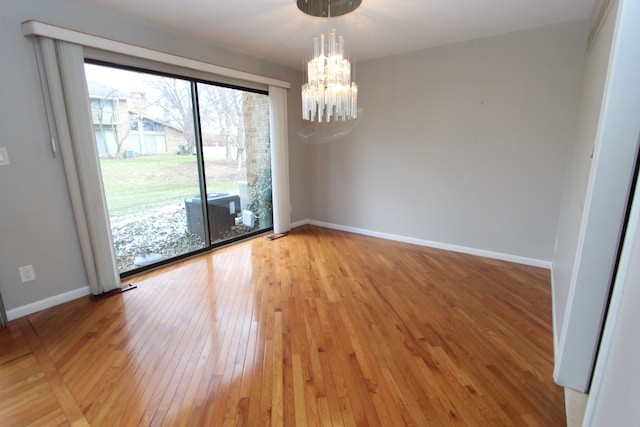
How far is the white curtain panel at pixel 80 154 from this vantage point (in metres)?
2.34

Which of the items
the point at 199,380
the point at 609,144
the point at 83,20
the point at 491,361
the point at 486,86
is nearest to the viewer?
the point at 609,144

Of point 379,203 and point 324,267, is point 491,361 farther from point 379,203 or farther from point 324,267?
point 379,203

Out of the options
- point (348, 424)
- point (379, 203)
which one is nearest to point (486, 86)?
point (379, 203)

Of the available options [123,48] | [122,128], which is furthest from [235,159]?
[123,48]

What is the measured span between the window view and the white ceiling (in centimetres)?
65

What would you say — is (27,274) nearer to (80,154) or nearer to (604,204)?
(80,154)

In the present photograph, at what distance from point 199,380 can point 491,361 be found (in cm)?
183

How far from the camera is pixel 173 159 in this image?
339 centimetres

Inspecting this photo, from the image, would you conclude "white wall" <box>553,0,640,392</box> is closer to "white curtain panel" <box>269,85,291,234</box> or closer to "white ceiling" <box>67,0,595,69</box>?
"white ceiling" <box>67,0,595,69</box>

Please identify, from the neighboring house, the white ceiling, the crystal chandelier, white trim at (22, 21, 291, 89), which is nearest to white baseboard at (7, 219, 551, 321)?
the neighboring house

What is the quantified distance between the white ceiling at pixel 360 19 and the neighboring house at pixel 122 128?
74cm

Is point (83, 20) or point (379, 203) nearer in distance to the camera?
point (83, 20)

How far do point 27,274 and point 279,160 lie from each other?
2.98 metres

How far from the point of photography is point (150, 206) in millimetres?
3268
